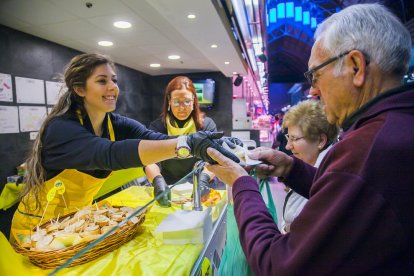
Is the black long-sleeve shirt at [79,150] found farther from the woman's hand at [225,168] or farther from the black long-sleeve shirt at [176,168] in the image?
the black long-sleeve shirt at [176,168]

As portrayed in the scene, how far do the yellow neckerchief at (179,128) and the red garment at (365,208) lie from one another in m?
2.10

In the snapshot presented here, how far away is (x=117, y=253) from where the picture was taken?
1.00 meters

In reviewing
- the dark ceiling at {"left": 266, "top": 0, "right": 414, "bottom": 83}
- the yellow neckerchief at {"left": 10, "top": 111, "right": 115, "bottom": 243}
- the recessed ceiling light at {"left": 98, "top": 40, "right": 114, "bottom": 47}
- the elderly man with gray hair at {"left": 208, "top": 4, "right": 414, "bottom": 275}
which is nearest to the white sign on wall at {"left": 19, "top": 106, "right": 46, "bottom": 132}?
the recessed ceiling light at {"left": 98, "top": 40, "right": 114, "bottom": 47}

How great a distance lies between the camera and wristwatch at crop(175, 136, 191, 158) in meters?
1.26

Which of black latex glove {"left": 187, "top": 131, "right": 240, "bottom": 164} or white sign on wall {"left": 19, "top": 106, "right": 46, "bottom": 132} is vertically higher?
white sign on wall {"left": 19, "top": 106, "right": 46, "bottom": 132}

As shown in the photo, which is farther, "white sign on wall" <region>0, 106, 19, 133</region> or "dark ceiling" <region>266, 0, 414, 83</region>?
"dark ceiling" <region>266, 0, 414, 83</region>

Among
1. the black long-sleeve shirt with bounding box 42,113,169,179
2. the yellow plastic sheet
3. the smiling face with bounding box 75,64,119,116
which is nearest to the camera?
the black long-sleeve shirt with bounding box 42,113,169,179

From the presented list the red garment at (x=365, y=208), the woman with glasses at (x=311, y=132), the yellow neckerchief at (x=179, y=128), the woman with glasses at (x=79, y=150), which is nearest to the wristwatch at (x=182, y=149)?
the woman with glasses at (x=79, y=150)

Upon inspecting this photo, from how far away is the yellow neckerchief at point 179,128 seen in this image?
2723mm

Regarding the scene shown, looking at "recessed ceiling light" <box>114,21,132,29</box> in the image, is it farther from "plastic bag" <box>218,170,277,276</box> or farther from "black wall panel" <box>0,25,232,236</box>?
"plastic bag" <box>218,170,277,276</box>

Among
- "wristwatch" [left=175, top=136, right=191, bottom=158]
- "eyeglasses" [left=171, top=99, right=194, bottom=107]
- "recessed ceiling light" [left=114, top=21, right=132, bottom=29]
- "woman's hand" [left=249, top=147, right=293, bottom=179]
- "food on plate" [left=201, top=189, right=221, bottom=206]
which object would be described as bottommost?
"food on plate" [left=201, top=189, right=221, bottom=206]

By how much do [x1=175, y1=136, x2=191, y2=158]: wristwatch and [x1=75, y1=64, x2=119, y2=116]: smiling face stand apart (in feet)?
2.05

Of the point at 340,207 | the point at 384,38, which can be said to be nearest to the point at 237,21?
the point at 384,38

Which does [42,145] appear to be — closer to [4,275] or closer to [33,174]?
[33,174]
